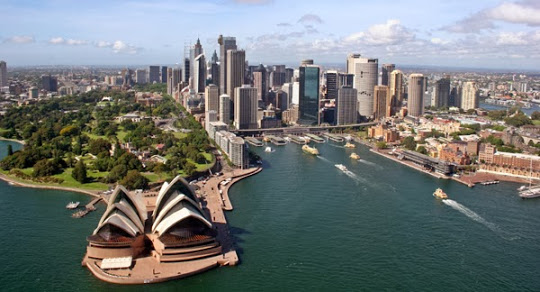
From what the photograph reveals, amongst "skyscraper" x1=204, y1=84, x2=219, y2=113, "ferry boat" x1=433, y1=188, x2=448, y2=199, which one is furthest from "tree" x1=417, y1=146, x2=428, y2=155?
"skyscraper" x1=204, y1=84, x2=219, y2=113

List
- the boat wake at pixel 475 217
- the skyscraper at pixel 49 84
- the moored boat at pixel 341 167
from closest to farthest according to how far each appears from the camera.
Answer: the boat wake at pixel 475 217
the moored boat at pixel 341 167
the skyscraper at pixel 49 84

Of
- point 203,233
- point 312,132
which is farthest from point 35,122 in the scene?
point 203,233

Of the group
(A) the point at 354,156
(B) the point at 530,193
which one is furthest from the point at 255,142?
(B) the point at 530,193

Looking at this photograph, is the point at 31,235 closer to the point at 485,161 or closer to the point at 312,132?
the point at 485,161

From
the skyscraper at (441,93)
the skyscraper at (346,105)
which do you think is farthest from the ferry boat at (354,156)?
the skyscraper at (441,93)

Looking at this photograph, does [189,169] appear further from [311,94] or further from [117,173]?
[311,94]

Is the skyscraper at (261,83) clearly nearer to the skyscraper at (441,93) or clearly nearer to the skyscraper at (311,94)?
the skyscraper at (311,94)
